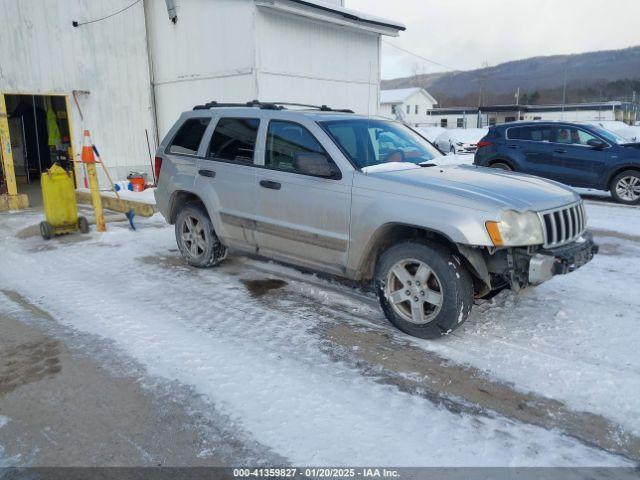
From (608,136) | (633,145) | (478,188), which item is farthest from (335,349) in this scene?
(608,136)

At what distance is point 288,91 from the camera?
12.4 meters

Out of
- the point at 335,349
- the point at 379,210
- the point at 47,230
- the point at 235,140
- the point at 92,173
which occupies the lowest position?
the point at 335,349

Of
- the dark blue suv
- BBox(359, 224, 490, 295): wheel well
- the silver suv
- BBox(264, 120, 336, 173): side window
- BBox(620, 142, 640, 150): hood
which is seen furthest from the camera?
the dark blue suv

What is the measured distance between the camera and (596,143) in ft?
35.8

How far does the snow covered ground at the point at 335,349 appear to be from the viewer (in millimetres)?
2932

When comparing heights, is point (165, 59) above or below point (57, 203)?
above

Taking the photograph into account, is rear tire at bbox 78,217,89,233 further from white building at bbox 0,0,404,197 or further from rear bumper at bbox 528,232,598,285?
rear bumper at bbox 528,232,598,285

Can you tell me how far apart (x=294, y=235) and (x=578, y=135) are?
29.1ft

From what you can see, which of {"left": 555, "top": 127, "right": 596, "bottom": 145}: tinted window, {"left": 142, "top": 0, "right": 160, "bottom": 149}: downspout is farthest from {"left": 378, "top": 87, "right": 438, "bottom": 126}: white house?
{"left": 555, "top": 127, "right": 596, "bottom": 145}: tinted window

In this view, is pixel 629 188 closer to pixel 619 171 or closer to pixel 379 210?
pixel 619 171

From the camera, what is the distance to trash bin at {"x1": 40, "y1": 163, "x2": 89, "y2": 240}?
7914 mm

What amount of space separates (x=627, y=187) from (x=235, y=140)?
895cm

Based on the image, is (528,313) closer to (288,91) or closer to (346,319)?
(346,319)

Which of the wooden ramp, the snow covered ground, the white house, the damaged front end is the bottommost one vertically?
the snow covered ground
